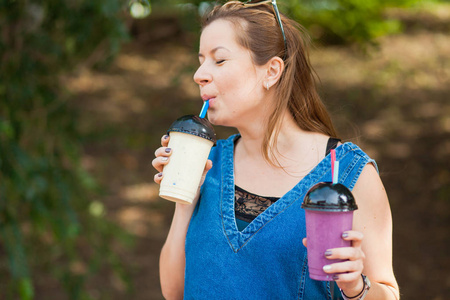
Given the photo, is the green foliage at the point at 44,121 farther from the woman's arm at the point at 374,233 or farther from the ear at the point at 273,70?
the woman's arm at the point at 374,233

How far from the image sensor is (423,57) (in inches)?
299

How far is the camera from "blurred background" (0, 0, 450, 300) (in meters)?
3.41

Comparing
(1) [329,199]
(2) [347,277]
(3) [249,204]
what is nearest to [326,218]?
(1) [329,199]

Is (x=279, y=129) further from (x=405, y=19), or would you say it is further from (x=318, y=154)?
(x=405, y=19)

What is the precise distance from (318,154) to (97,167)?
5.43 m

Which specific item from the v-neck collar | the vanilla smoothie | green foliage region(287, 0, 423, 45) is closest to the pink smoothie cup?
the v-neck collar

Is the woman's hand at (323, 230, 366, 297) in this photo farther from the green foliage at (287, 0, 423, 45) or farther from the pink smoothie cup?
the green foliage at (287, 0, 423, 45)

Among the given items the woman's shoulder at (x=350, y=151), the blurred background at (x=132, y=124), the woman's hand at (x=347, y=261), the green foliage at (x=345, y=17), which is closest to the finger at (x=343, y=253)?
the woman's hand at (x=347, y=261)

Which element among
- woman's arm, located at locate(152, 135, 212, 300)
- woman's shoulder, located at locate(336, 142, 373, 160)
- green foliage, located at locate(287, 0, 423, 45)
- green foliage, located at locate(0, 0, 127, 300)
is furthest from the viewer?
green foliage, located at locate(287, 0, 423, 45)

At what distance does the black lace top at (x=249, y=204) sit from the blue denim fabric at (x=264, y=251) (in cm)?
2

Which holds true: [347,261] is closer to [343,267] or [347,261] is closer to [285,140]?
[343,267]

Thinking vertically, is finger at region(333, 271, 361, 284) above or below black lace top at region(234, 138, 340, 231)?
below

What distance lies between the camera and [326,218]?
1.34 m

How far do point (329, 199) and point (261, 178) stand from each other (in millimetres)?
527
